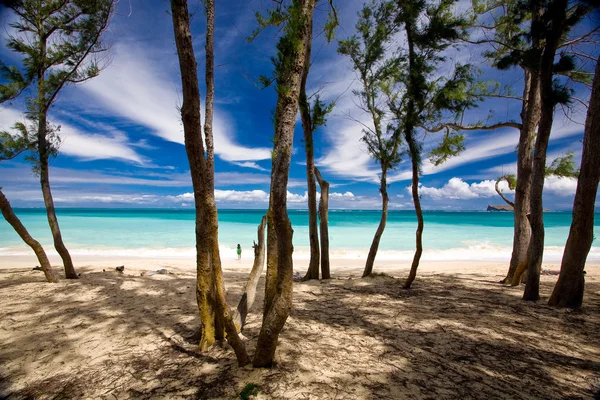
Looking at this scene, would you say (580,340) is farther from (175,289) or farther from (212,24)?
(175,289)

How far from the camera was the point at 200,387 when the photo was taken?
2469mm

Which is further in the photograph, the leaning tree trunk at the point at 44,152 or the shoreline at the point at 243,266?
the shoreline at the point at 243,266

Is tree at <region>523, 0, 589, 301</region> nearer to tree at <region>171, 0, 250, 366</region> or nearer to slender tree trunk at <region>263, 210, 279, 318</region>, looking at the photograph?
slender tree trunk at <region>263, 210, 279, 318</region>

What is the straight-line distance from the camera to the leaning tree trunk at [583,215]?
4395 mm

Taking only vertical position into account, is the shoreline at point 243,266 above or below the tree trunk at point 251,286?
below

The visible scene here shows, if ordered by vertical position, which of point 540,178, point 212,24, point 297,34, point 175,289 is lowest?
point 175,289

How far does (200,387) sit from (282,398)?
2.64ft

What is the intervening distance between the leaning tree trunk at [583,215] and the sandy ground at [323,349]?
0.40 meters

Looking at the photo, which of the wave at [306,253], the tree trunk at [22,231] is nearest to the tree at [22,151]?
the tree trunk at [22,231]

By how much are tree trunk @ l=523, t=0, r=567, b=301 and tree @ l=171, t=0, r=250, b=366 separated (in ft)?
18.5

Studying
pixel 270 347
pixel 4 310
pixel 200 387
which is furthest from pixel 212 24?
pixel 4 310

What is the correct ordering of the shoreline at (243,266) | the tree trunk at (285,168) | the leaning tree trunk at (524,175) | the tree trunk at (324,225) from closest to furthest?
the tree trunk at (285,168), the leaning tree trunk at (524,175), the tree trunk at (324,225), the shoreline at (243,266)

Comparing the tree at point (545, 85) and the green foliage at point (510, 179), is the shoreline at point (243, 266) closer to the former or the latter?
the green foliage at point (510, 179)

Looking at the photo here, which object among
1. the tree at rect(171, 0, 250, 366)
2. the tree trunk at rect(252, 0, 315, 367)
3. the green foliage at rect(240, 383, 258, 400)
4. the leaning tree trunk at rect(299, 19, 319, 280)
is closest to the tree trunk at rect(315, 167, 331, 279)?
the leaning tree trunk at rect(299, 19, 319, 280)
